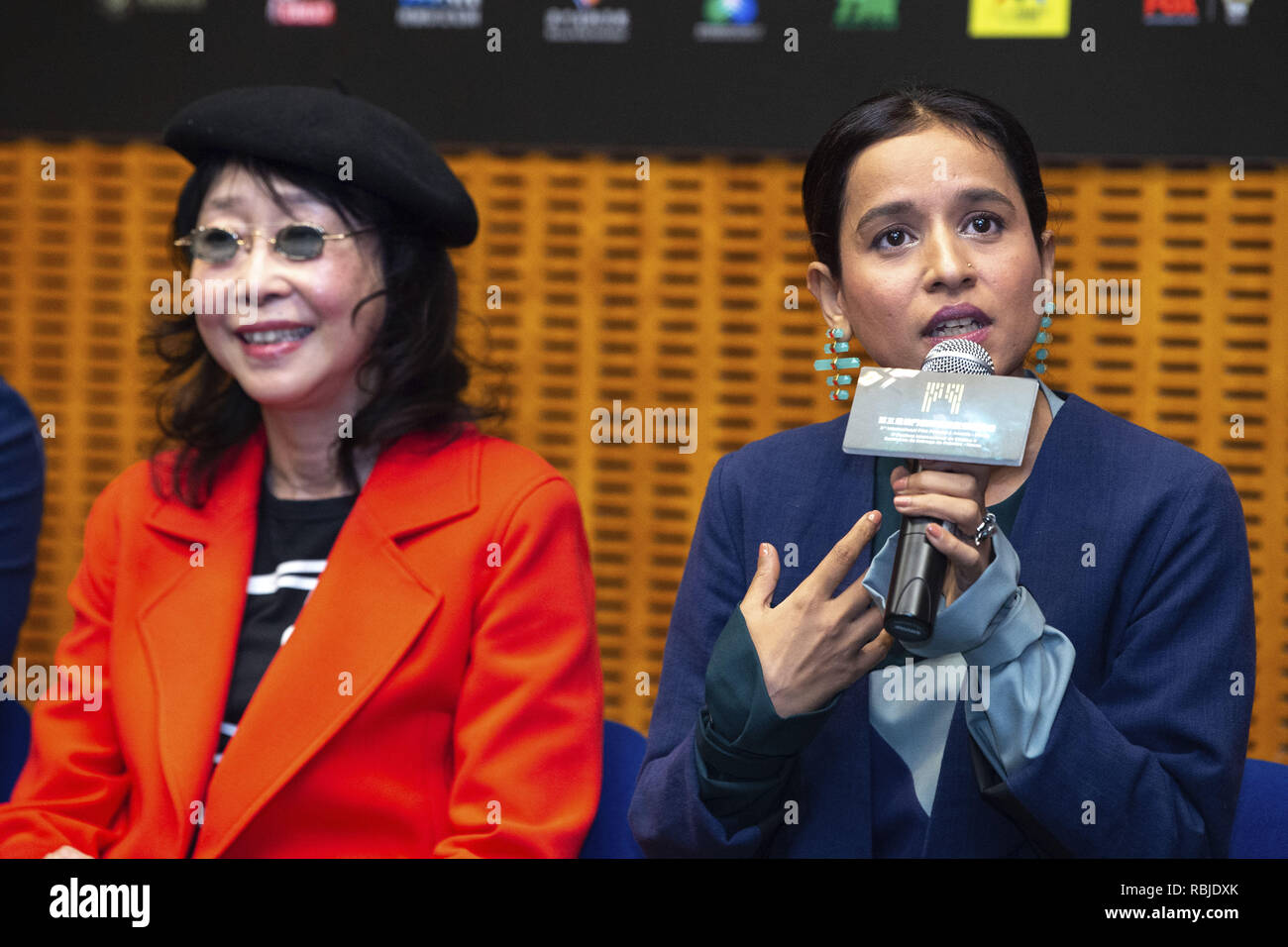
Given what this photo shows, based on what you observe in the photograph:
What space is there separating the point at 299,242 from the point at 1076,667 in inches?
43.6

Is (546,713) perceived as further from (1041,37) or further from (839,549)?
(1041,37)

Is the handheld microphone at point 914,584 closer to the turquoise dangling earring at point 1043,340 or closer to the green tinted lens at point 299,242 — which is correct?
the turquoise dangling earring at point 1043,340

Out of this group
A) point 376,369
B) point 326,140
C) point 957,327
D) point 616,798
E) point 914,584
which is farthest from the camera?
point 376,369

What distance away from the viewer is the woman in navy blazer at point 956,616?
119 centimetres

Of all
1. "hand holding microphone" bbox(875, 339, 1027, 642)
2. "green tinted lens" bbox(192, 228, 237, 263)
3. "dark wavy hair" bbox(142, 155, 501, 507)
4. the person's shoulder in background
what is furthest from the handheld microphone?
the person's shoulder in background

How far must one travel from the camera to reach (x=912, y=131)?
4.63 ft

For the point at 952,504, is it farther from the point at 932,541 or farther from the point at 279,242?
the point at 279,242

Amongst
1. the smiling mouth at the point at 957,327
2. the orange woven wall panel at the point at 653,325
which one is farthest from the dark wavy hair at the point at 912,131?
the orange woven wall panel at the point at 653,325

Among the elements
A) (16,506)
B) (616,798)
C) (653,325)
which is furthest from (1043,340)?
(653,325)

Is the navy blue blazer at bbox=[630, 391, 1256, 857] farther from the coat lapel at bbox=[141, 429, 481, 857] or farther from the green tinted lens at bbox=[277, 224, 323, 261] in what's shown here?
the green tinted lens at bbox=[277, 224, 323, 261]

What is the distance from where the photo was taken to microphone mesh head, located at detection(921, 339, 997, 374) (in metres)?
1.23

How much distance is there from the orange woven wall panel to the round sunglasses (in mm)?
1197

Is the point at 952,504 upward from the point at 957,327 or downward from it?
downward

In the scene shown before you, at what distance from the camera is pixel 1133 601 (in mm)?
1313
